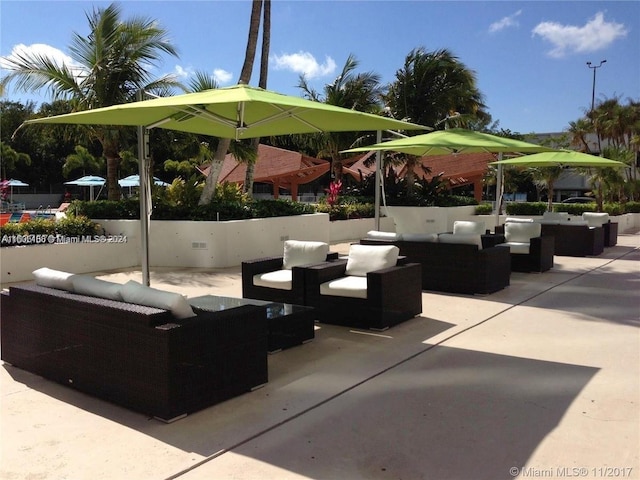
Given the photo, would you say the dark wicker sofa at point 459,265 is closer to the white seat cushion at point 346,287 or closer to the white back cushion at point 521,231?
the white seat cushion at point 346,287

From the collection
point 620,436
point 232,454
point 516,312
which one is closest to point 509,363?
point 620,436

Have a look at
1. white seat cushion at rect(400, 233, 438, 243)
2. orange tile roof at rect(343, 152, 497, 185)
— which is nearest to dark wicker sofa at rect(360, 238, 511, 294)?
white seat cushion at rect(400, 233, 438, 243)

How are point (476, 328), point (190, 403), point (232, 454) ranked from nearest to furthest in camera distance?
point (232, 454) → point (190, 403) → point (476, 328)

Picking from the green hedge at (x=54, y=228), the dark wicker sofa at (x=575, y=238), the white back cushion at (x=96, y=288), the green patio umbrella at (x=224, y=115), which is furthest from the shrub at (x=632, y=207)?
the white back cushion at (x=96, y=288)

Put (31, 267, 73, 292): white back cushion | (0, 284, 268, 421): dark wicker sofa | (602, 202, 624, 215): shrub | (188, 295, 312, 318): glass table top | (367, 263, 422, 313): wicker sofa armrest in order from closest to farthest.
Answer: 1. (0, 284, 268, 421): dark wicker sofa
2. (31, 267, 73, 292): white back cushion
3. (188, 295, 312, 318): glass table top
4. (367, 263, 422, 313): wicker sofa armrest
5. (602, 202, 624, 215): shrub

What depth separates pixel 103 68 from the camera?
10953 millimetres

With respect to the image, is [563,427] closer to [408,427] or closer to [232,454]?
[408,427]

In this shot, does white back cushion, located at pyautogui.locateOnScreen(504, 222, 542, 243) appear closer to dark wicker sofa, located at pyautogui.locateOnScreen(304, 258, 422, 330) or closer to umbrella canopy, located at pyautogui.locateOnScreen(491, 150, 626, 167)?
umbrella canopy, located at pyautogui.locateOnScreen(491, 150, 626, 167)

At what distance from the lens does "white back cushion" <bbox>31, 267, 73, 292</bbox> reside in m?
4.29

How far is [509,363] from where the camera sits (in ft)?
15.9

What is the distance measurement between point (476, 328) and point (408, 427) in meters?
2.82

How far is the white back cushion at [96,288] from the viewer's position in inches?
155

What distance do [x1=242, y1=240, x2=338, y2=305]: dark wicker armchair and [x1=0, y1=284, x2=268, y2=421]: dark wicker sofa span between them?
199 cm

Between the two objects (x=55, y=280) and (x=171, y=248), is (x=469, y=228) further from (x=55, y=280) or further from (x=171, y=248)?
(x=55, y=280)
